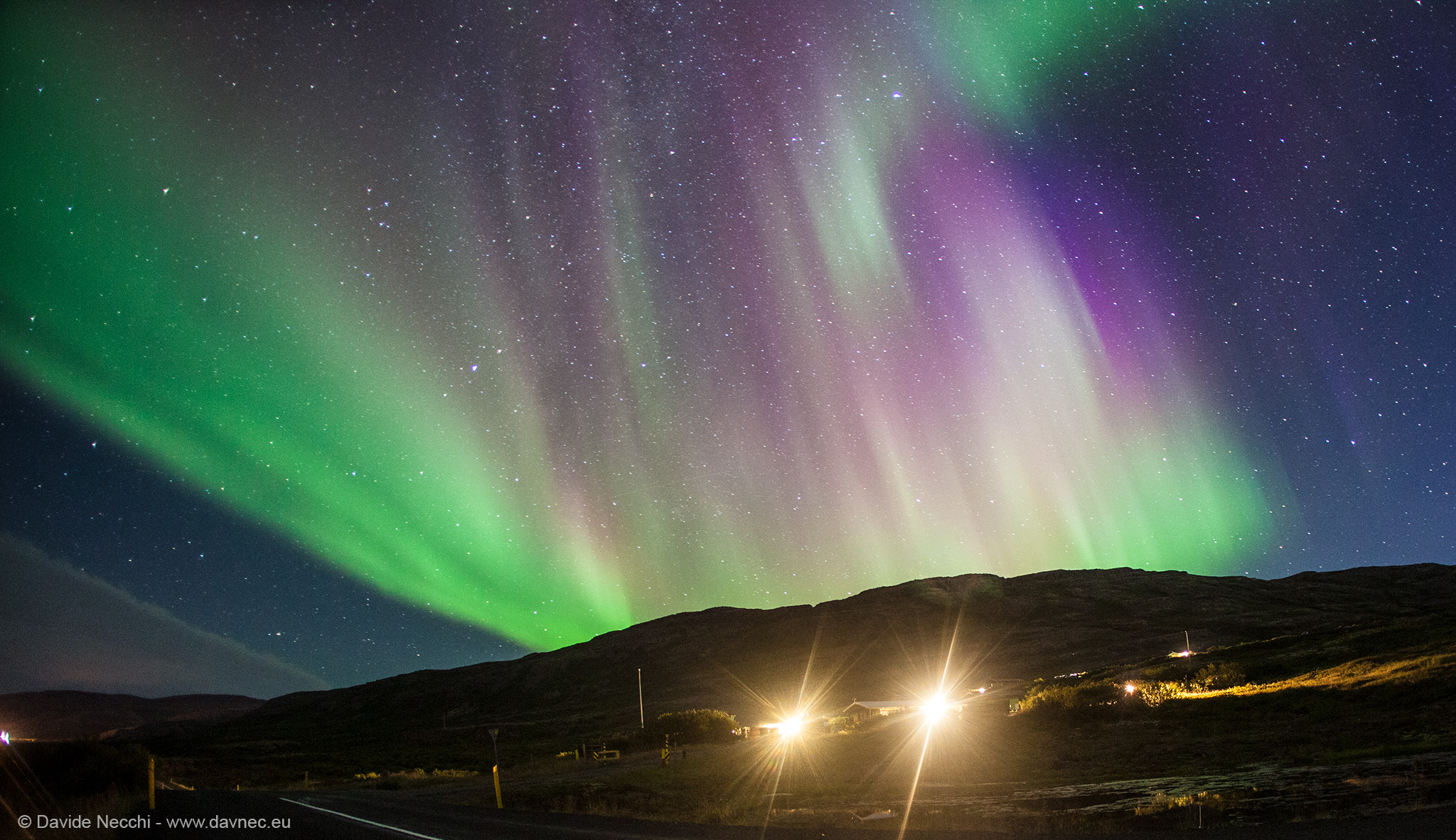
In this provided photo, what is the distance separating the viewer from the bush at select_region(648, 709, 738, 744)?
176 feet

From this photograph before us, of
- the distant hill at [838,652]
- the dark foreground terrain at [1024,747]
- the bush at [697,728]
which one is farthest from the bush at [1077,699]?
the distant hill at [838,652]

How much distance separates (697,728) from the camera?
180 ft

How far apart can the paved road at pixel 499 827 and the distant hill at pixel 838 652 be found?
6008cm

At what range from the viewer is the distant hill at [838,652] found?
351ft

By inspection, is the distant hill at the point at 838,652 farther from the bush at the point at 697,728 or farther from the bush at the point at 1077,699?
the bush at the point at 1077,699

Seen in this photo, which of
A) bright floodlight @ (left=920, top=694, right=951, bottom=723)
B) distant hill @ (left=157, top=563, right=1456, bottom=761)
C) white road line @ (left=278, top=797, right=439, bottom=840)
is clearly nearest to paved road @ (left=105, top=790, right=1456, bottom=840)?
white road line @ (left=278, top=797, right=439, bottom=840)

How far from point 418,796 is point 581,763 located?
60.8 ft

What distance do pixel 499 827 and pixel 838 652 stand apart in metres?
133

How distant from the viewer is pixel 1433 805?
11.6m

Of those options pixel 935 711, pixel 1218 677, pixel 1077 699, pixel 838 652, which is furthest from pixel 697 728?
pixel 838 652

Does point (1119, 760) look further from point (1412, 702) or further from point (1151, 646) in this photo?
point (1151, 646)

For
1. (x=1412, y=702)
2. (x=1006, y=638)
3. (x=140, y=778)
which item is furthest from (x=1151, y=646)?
(x=140, y=778)

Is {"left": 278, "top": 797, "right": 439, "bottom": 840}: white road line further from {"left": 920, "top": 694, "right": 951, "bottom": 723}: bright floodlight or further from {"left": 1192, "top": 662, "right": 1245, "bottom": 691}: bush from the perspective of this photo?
{"left": 1192, "top": 662, "right": 1245, "bottom": 691}: bush

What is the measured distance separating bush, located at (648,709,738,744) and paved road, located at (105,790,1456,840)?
30549 millimetres
